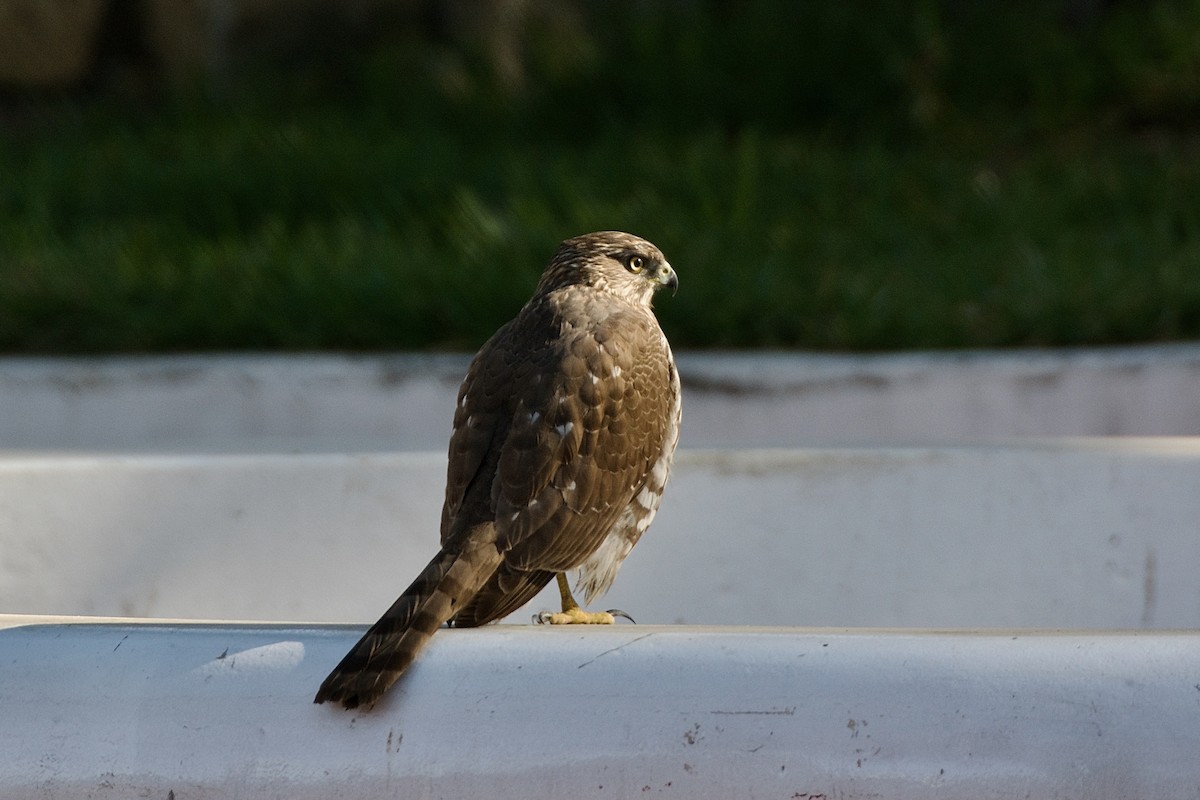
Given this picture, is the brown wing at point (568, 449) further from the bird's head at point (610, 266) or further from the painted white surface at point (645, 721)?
the painted white surface at point (645, 721)

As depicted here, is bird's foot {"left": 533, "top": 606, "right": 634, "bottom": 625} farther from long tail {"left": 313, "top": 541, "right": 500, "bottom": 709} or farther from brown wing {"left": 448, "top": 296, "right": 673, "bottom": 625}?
long tail {"left": 313, "top": 541, "right": 500, "bottom": 709}

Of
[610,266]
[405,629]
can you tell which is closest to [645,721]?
[405,629]

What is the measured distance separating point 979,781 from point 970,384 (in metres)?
2.42

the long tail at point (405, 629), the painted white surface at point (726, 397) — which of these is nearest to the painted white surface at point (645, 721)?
the long tail at point (405, 629)

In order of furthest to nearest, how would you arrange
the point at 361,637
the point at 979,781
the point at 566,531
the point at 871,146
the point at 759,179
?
the point at 871,146
the point at 759,179
the point at 566,531
the point at 361,637
the point at 979,781

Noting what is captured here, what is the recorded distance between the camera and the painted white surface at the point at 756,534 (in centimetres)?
310

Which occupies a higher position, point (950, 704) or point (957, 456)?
point (957, 456)

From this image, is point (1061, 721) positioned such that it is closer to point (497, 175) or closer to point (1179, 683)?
point (1179, 683)

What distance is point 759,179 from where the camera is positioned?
19.1 ft

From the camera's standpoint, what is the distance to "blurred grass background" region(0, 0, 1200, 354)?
176 inches

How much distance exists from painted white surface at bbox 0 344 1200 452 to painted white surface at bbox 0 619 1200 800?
217 centimetres

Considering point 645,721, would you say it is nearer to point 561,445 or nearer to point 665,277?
point 561,445

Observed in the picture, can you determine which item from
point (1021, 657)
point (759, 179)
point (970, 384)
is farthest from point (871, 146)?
point (1021, 657)

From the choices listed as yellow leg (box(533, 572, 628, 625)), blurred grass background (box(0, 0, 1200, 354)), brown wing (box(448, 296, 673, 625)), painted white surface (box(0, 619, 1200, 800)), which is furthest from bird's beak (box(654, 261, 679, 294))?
blurred grass background (box(0, 0, 1200, 354))
